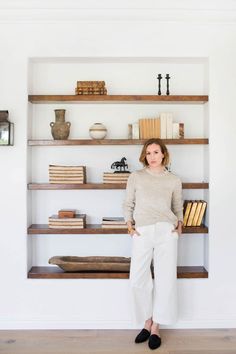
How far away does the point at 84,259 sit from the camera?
3.58 m

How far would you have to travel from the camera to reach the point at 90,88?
347 centimetres

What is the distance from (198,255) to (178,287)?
15.9 inches

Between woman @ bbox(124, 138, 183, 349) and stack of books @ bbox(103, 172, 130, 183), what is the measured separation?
0.28m

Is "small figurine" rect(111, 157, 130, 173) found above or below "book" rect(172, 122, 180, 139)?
below

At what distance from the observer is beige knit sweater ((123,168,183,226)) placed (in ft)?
10.2

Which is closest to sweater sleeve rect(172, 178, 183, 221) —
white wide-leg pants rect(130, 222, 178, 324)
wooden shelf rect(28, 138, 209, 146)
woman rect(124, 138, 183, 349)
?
woman rect(124, 138, 183, 349)

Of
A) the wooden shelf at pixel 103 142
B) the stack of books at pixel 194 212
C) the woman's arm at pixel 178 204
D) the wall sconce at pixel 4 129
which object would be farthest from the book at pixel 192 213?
the wall sconce at pixel 4 129

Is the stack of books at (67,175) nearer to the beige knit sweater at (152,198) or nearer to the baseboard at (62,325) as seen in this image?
the beige knit sweater at (152,198)

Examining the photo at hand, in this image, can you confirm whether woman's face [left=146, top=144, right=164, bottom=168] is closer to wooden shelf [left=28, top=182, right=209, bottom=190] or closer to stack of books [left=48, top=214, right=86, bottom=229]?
wooden shelf [left=28, top=182, right=209, bottom=190]

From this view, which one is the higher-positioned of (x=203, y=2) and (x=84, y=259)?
(x=203, y=2)

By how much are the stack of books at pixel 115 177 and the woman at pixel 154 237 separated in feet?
0.92

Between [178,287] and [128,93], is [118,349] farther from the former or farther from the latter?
[128,93]

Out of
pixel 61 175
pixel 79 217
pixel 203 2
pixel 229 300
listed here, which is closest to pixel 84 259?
pixel 79 217

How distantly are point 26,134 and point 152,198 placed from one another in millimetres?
1228
